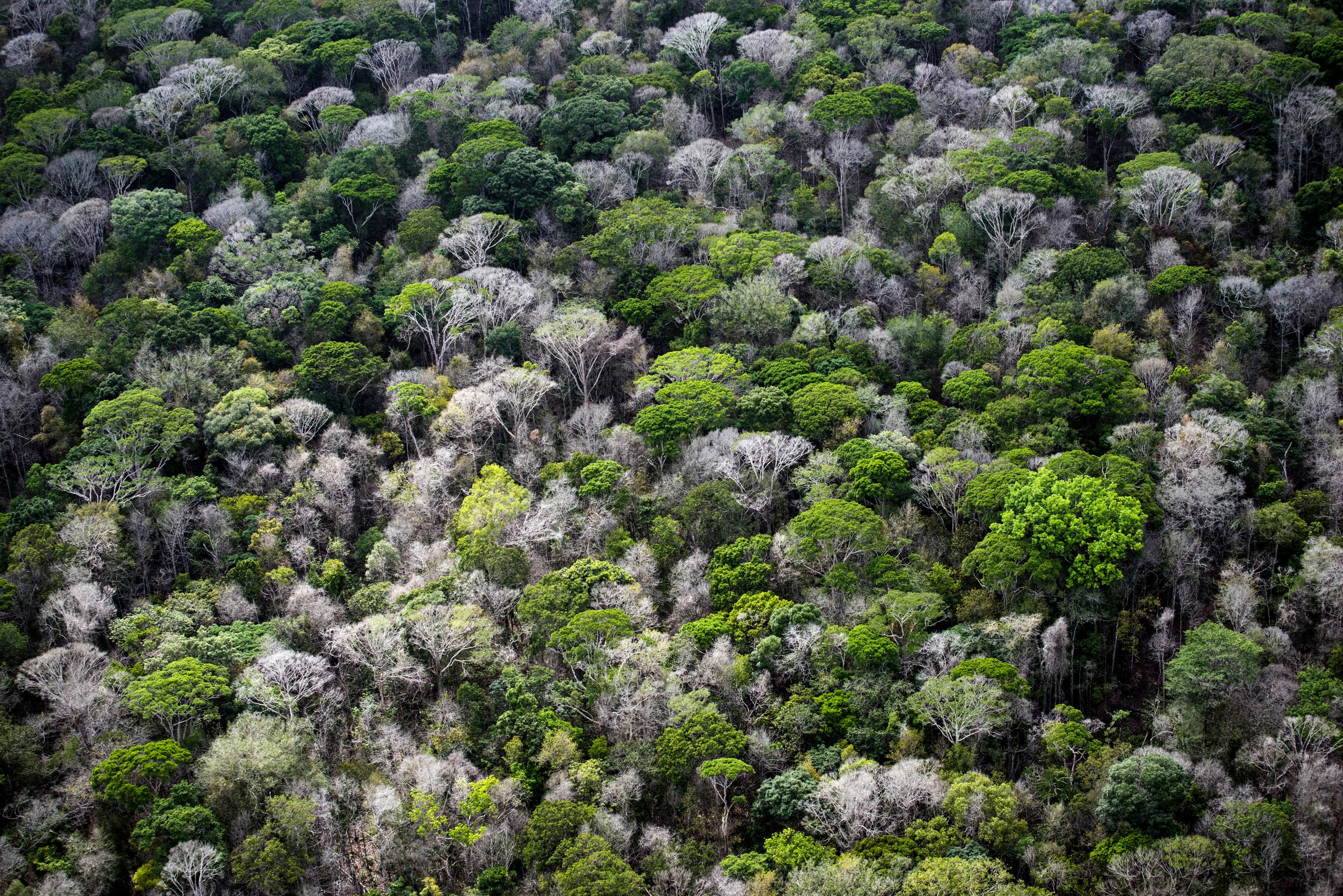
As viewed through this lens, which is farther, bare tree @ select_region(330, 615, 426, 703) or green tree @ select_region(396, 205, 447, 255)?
green tree @ select_region(396, 205, 447, 255)

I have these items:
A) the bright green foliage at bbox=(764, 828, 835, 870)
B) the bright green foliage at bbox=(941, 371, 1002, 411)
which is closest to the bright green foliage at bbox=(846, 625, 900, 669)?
the bright green foliage at bbox=(764, 828, 835, 870)

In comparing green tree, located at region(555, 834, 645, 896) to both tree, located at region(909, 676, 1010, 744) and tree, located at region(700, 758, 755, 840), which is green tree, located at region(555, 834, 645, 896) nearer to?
tree, located at region(700, 758, 755, 840)

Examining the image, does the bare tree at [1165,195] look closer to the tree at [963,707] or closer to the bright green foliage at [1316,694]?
the bright green foliage at [1316,694]

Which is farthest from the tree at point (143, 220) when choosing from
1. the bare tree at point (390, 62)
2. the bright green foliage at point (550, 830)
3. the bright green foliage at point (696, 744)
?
the bright green foliage at point (696, 744)

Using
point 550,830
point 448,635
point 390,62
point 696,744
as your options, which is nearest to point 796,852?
point 696,744

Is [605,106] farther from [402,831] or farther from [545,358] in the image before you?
[402,831]

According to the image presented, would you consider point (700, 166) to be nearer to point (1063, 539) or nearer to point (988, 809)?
point (1063, 539)
